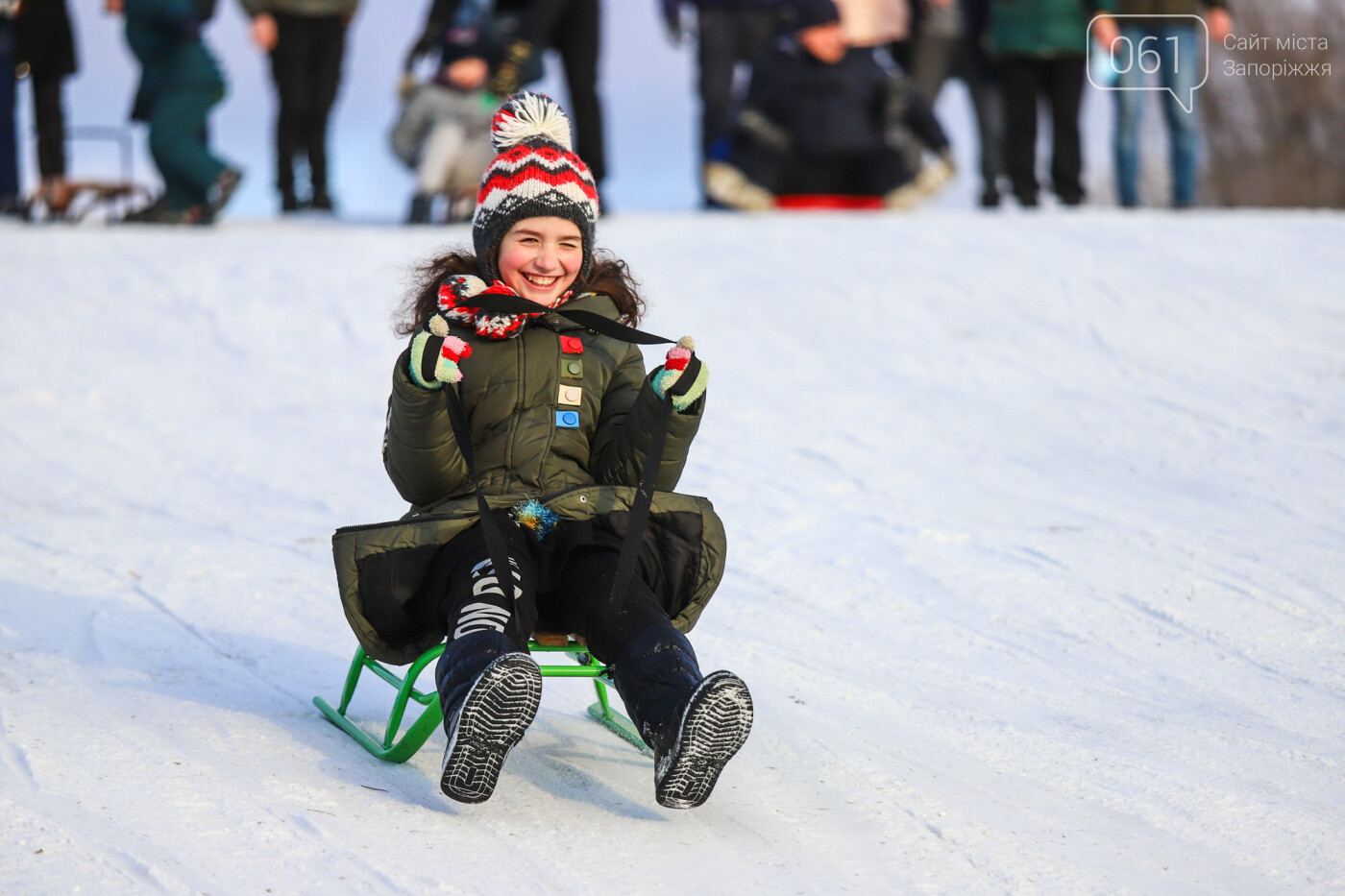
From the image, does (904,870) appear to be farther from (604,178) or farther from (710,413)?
(604,178)

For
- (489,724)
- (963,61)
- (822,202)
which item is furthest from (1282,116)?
(489,724)

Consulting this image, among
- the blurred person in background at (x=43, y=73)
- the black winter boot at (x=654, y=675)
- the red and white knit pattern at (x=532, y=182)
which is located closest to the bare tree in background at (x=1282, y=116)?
the blurred person in background at (x=43, y=73)

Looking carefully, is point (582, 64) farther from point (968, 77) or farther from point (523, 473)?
point (523, 473)

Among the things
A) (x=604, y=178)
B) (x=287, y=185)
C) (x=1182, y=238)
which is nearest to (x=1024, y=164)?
(x=1182, y=238)

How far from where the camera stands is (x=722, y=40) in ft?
27.5

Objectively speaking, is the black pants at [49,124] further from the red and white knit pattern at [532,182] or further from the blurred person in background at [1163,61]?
the red and white knit pattern at [532,182]

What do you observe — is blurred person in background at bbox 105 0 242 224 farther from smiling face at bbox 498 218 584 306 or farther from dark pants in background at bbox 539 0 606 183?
smiling face at bbox 498 218 584 306

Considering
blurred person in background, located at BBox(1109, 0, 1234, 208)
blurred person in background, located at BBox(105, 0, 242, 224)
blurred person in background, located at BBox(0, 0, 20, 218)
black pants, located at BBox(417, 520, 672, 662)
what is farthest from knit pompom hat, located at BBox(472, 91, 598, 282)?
blurred person in background, located at BBox(0, 0, 20, 218)

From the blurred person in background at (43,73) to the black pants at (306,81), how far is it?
51.6 inches

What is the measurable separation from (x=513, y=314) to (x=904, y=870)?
1.24 m

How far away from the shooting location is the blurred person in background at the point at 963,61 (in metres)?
8.95

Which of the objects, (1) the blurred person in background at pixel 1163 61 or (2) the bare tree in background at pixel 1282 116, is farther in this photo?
(2) the bare tree in background at pixel 1282 116

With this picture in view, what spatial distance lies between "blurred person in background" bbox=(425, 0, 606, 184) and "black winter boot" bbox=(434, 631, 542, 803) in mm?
5693

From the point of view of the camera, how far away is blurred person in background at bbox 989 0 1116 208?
8.19m
